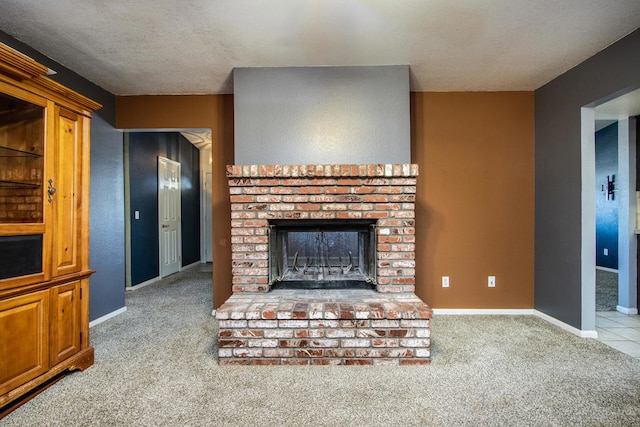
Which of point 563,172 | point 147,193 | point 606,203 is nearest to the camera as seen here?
point 563,172

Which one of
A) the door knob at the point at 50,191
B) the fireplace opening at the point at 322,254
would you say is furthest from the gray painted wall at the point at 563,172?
the door knob at the point at 50,191

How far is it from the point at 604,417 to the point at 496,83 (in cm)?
256

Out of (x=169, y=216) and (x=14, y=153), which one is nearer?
(x=14, y=153)

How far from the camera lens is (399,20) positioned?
→ 1.91m

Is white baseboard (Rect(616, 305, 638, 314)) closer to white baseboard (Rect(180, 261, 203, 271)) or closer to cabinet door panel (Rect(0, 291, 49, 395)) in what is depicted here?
cabinet door panel (Rect(0, 291, 49, 395))

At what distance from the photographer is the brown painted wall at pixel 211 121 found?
303 cm

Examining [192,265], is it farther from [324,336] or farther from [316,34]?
[316,34]

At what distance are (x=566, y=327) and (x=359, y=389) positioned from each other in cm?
205

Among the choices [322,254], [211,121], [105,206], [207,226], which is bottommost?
[322,254]

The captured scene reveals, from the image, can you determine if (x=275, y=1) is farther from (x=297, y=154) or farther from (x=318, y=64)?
(x=297, y=154)

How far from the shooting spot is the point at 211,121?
304 centimetres

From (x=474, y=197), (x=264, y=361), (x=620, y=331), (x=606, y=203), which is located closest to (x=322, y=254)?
(x=264, y=361)

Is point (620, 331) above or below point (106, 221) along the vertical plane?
below

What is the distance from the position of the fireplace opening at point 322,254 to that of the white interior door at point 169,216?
3.06 metres
